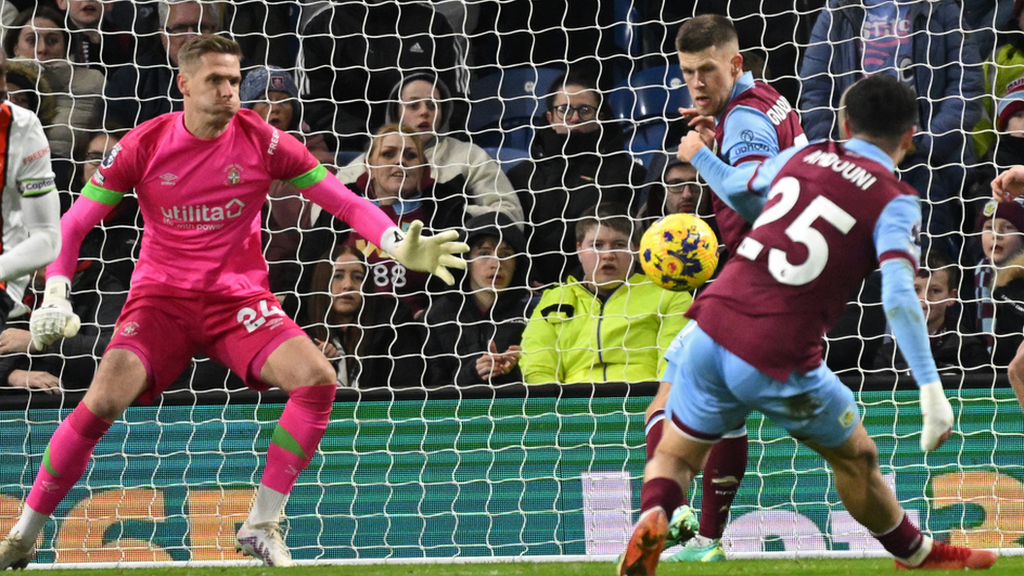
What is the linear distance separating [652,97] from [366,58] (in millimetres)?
1650

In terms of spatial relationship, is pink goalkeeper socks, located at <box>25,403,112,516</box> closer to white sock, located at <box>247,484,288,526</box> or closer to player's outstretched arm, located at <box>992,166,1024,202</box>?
white sock, located at <box>247,484,288,526</box>

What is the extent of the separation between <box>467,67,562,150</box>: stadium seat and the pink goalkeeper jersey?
2404 mm

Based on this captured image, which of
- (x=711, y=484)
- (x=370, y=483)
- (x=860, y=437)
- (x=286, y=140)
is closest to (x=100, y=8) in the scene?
(x=286, y=140)

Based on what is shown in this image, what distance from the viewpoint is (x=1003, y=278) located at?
19.6ft

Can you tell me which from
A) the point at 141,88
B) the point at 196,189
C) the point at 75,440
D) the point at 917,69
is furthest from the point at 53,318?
the point at 917,69

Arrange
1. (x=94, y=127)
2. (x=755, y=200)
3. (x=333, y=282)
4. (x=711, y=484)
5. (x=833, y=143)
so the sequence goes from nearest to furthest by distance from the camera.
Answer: (x=833, y=143) < (x=755, y=200) < (x=711, y=484) < (x=333, y=282) < (x=94, y=127)

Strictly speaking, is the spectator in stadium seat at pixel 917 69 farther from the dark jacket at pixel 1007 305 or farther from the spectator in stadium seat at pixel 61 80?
the spectator in stadium seat at pixel 61 80

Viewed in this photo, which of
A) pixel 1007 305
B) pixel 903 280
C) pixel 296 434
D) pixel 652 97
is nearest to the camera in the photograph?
pixel 903 280

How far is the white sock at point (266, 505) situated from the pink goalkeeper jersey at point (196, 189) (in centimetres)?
78

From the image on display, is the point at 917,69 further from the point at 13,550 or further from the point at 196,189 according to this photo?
the point at 13,550

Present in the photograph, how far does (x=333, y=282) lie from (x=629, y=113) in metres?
1.99

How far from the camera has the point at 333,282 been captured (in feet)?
20.8

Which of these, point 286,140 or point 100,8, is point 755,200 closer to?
point 286,140

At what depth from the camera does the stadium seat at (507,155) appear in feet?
22.4
